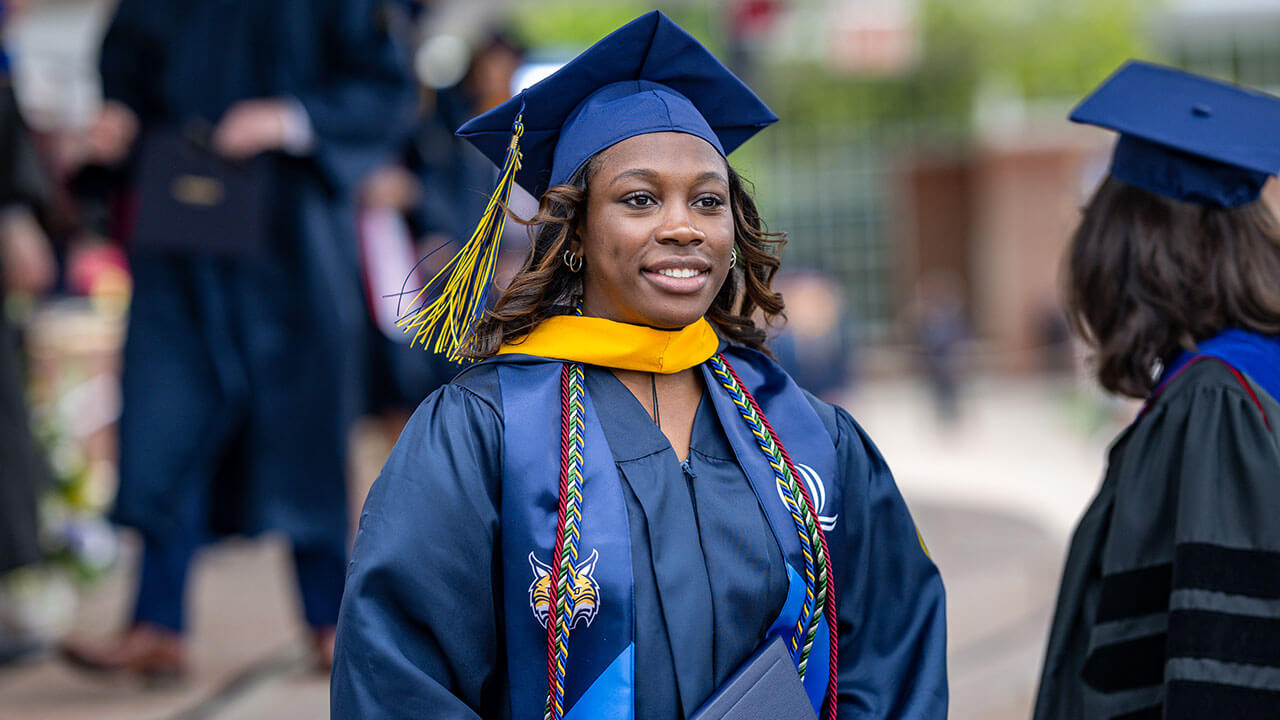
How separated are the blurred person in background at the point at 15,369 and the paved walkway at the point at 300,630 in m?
0.48

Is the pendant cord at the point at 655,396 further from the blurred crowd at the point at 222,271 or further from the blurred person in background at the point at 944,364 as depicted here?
the blurred person in background at the point at 944,364

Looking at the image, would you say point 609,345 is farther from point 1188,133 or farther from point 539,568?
point 1188,133

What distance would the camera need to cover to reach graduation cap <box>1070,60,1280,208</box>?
2.52 m

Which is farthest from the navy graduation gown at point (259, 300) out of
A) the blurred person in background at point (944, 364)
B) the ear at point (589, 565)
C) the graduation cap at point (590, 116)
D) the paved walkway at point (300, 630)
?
the blurred person in background at point (944, 364)

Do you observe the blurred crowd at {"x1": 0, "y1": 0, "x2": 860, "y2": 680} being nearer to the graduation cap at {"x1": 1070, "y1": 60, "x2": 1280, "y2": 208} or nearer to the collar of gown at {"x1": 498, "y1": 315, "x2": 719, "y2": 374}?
the graduation cap at {"x1": 1070, "y1": 60, "x2": 1280, "y2": 208}

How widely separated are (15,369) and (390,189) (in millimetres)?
1304

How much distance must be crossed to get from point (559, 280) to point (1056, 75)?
2832cm

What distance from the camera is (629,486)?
2.02 m

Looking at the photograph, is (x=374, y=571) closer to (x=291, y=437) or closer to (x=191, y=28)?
(x=291, y=437)

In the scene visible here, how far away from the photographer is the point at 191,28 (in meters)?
3.98

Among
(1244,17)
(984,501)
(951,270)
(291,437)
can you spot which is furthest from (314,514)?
(1244,17)

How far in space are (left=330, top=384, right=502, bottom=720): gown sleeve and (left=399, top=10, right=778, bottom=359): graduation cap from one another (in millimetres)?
222

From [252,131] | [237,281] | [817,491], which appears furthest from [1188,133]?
[237,281]

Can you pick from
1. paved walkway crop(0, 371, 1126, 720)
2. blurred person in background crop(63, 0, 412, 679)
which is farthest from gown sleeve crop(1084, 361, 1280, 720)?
blurred person in background crop(63, 0, 412, 679)
